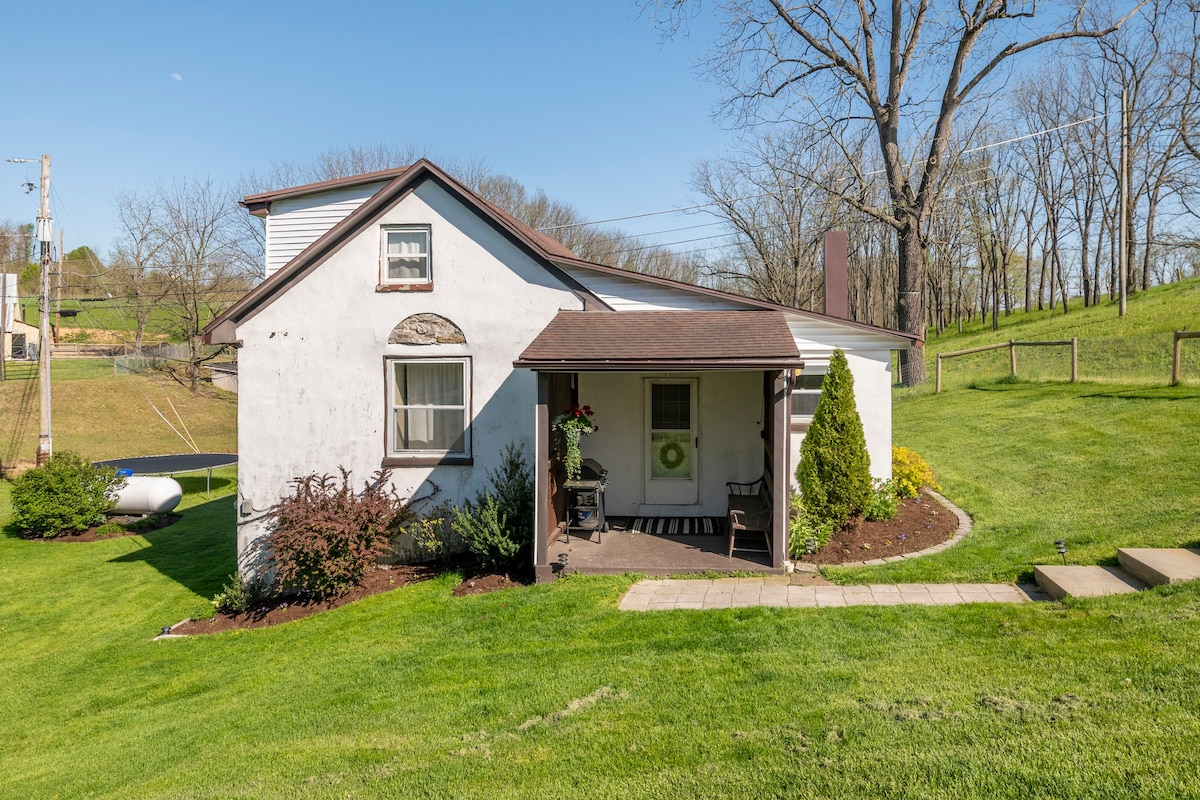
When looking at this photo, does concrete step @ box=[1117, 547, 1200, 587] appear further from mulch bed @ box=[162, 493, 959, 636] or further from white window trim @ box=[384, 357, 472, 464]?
white window trim @ box=[384, 357, 472, 464]

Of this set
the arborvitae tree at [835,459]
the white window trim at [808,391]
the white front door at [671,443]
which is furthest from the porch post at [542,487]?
the white window trim at [808,391]

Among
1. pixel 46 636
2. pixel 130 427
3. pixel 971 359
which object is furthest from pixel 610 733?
pixel 130 427

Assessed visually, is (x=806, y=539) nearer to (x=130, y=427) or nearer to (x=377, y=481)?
(x=377, y=481)

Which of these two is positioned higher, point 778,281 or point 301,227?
point 778,281

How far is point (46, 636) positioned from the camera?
10391 mm

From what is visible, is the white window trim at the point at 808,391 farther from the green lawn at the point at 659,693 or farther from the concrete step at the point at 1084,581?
the concrete step at the point at 1084,581

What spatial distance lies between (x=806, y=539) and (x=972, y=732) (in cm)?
497

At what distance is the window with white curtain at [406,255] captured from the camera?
10.4 m

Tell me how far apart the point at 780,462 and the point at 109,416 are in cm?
3105

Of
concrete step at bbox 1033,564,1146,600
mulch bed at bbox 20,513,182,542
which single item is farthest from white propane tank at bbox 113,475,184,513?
concrete step at bbox 1033,564,1146,600

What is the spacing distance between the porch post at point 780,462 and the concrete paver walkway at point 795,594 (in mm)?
428

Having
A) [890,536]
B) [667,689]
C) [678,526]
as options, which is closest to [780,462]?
[890,536]

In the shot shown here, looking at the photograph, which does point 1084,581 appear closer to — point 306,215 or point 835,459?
point 835,459

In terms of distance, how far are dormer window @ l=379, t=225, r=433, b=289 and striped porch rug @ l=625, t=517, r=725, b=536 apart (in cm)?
479
